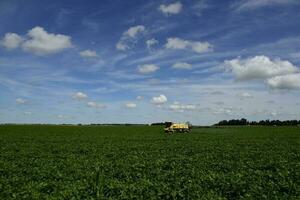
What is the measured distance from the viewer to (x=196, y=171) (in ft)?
69.5

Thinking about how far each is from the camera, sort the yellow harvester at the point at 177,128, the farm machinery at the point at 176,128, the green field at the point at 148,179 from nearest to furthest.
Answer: the green field at the point at 148,179 → the farm machinery at the point at 176,128 → the yellow harvester at the point at 177,128

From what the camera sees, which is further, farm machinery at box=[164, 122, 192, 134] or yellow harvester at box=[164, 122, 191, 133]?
yellow harvester at box=[164, 122, 191, 133]

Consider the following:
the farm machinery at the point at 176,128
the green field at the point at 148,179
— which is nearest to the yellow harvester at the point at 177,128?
the farm machinery at the point at 176,128

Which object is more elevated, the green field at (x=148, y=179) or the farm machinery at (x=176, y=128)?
the farm machinery at (x=176, y=128)

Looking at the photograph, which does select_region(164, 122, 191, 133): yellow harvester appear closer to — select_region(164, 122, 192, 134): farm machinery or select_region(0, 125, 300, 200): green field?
select_region(164, 122, 192, 134): farm machinery

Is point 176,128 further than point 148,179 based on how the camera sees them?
Yes

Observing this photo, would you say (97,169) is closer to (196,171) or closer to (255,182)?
(196,171)

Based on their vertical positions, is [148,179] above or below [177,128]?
below

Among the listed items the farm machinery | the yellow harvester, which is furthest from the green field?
the yellow harvester

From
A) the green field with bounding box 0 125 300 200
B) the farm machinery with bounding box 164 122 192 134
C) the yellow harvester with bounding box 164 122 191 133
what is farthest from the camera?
the yellow harvester with bounding box 164 122 191 133

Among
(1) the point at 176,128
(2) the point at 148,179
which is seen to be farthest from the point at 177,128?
(2) the point at 148,179

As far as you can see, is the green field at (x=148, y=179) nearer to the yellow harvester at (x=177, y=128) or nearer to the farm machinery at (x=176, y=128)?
the farm machinery at (x=176, y=128)

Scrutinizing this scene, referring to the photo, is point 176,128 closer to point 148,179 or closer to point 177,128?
point 177,128

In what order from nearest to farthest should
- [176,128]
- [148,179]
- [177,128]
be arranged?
[148,179] → [176,128] → [177,128]
